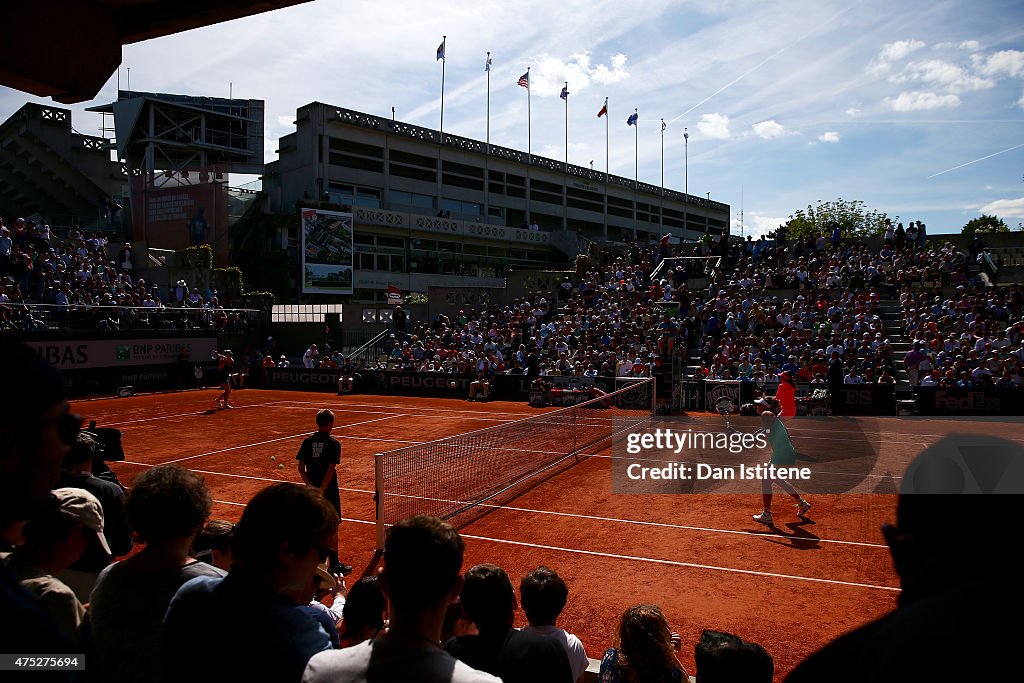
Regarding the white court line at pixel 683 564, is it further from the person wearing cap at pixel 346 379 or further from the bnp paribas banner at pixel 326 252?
the bnp paribas banner at pixel 326 252

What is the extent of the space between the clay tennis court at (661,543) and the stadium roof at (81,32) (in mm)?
6670

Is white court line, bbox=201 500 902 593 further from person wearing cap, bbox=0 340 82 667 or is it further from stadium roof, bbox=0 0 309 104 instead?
person wearing cap, bbox=0 340 82 667

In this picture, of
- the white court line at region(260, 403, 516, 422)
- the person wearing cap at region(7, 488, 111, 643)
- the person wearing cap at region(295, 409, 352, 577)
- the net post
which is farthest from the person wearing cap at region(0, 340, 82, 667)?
the white court line at region(260, 403, 516, 422)

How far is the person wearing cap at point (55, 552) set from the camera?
321 centimetres

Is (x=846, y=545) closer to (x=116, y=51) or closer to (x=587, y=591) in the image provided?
(x=587, y=591)

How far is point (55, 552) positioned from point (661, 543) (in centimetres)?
888

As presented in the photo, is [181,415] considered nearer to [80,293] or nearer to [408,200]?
[80,293]

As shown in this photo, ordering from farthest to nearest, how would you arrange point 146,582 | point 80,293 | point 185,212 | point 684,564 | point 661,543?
1. point 185,212
2. point 80,293
3. point 661,543
4. point 684,564
5. point 146,582

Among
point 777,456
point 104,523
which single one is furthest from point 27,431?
point 777,456

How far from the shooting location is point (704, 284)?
113ft

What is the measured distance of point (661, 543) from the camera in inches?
420

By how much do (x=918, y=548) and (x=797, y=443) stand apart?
60.5ft

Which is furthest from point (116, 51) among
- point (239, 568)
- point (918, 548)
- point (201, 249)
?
point (201, 249)

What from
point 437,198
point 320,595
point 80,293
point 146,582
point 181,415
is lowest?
point 181,415
